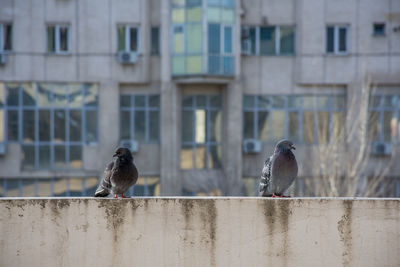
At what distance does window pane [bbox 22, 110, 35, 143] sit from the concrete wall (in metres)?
14.7

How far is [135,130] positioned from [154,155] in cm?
119

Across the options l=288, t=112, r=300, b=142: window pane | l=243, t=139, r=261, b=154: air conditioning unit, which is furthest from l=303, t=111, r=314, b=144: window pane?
l=243, t=139, r=261, b=154: air conditioning unit

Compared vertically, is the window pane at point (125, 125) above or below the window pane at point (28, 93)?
below

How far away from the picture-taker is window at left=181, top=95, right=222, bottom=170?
66.5 ft

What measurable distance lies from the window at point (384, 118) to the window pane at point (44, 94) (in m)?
11.9

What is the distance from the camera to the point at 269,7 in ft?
65.6

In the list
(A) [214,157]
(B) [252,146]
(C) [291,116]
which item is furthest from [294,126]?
(A) [214,157]

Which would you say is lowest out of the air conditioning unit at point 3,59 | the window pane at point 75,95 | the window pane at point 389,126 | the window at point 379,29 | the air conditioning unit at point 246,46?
the window pane at point 389,126

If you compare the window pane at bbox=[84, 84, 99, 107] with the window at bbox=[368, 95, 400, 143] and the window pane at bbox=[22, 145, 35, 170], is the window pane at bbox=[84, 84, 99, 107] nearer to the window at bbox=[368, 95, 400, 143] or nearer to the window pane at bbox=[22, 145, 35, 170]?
the window pane at bbox=[22, 145, 35, 170]

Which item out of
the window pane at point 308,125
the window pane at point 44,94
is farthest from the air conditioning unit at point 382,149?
the window pane at point 44,94

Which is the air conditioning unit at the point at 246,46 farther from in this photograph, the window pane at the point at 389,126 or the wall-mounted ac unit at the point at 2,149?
the wall-mounted ac unit at the point at 2,149

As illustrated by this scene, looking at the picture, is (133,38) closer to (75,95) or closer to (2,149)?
(75,95)

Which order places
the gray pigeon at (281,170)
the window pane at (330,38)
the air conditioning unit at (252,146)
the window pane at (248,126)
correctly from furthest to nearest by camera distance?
the window pane at (248,126), the window pane at (330,38), the air conditioning unit at (252,146), the gray pigeon at (281,170)

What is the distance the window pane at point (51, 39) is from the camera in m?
19.9
